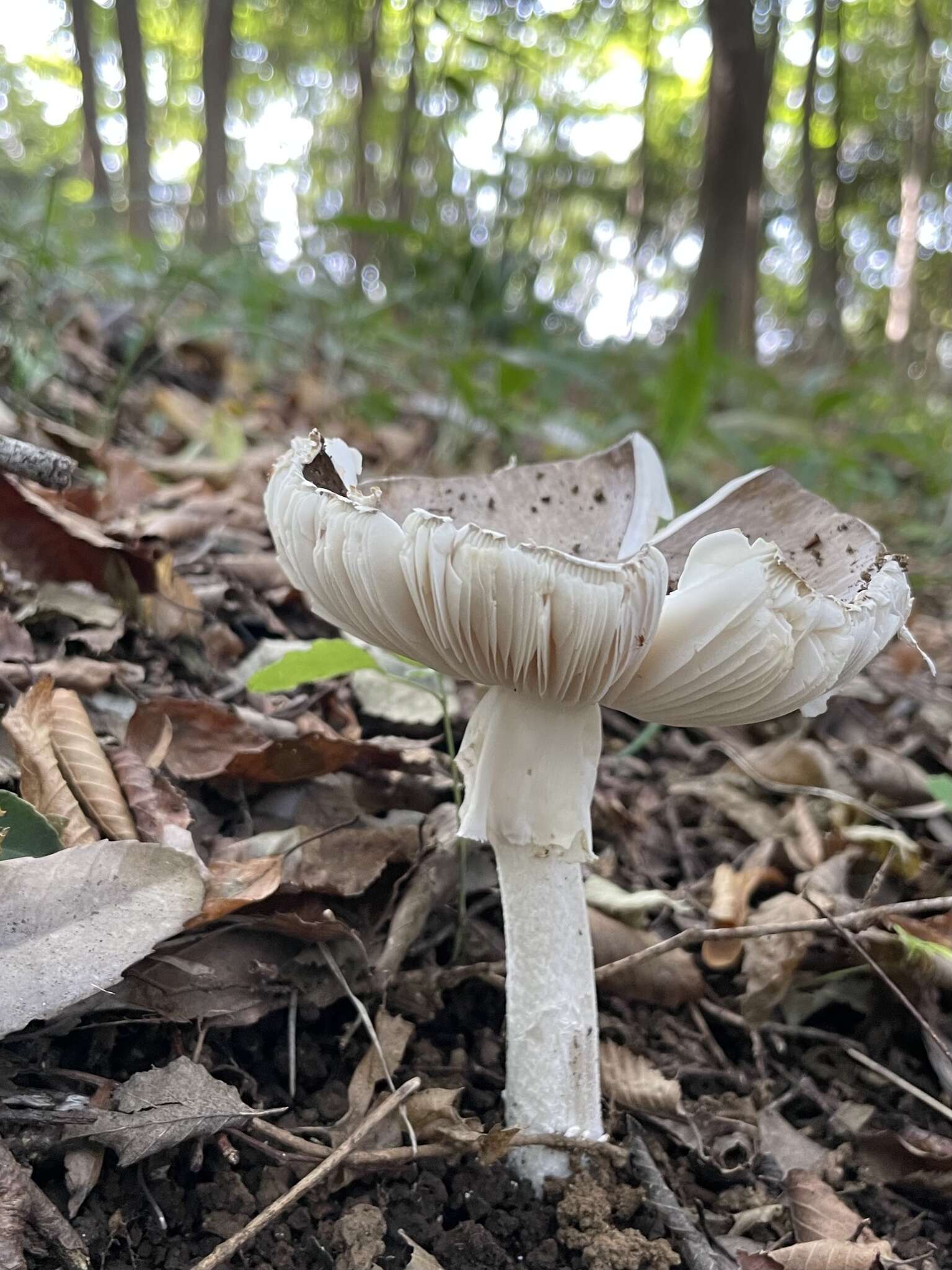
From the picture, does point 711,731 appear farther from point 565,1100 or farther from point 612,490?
point 565,1100

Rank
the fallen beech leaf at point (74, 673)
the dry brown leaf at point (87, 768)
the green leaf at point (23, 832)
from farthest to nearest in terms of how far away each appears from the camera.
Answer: the fallen beech leaf at point (74, 673), the dry brown leaf at point (87, 768), the green leaf at point (23, 832)

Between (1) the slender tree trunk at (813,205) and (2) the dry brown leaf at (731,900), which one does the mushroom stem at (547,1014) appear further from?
(1) the slender tree trunk at (813,205)

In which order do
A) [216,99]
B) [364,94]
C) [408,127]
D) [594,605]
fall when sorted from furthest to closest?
[364,94] → [216,99] → [408,127] → [594,605]

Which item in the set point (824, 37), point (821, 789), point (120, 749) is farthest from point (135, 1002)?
point (824, 37)

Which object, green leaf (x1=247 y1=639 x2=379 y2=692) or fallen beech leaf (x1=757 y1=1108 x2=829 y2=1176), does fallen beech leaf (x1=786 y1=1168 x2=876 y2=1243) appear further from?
green leaf (x1=247 y1=639 x2=379 y2=692)

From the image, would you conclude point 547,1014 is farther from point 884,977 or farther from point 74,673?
point 74,673

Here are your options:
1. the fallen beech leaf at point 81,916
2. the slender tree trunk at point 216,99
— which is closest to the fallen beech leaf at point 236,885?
the fallen beech leaf at point 81,916

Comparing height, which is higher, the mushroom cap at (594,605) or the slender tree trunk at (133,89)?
the slender tree trunk at (133,89)

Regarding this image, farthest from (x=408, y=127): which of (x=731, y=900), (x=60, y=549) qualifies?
(x=731, y=900)
